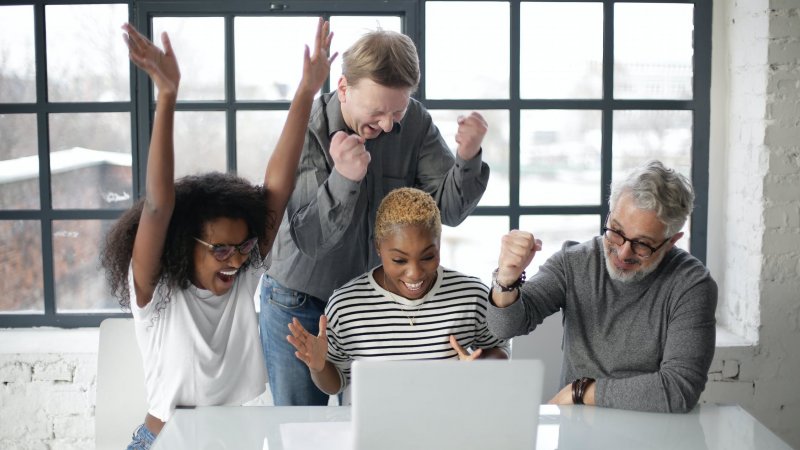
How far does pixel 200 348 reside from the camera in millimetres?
1949

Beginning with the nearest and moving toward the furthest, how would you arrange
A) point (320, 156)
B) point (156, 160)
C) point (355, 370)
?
point (355, 370)
point (156, 160)
point (320, 156)

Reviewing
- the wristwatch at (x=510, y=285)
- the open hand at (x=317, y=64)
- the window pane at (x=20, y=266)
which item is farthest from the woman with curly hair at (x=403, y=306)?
the window pane at (x=20, y=266)

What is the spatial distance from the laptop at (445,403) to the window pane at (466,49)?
1.93 meters

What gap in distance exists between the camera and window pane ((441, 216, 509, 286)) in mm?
3314

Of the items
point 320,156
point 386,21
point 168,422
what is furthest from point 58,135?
point 168,422

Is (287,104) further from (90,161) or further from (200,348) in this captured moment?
(200,348)

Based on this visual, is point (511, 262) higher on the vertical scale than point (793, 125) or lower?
lower

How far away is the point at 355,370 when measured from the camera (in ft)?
4.75

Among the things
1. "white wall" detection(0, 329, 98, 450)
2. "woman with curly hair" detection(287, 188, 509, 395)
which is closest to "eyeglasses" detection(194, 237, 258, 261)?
"woman with curly hair" detection(287, 188, 509, 395)

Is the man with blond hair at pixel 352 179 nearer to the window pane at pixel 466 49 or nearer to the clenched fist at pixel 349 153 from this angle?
the clenched fist at pixel 349 153

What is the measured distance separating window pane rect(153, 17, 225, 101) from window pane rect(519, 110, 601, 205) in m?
1.13

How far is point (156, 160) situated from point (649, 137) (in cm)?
210

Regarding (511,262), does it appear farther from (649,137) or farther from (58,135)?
(58,135)

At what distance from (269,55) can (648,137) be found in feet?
4.71
